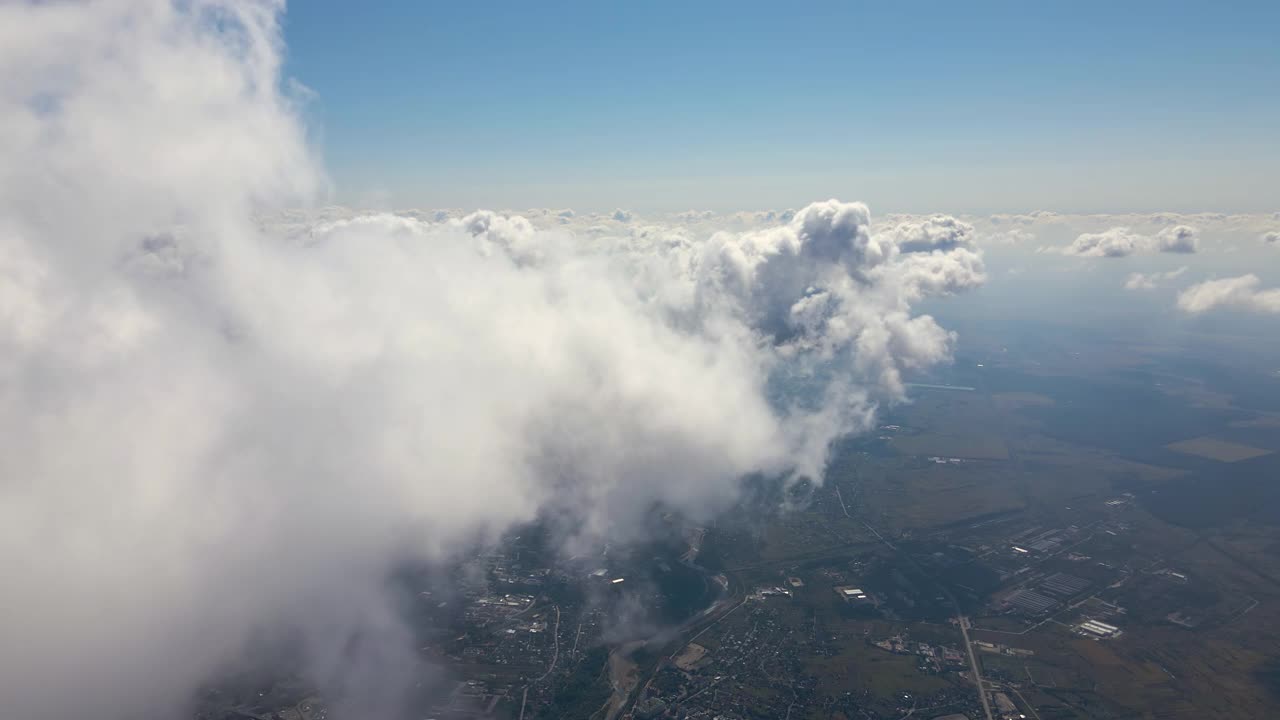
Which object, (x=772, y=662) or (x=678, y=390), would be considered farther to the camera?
(x=678, y=390)

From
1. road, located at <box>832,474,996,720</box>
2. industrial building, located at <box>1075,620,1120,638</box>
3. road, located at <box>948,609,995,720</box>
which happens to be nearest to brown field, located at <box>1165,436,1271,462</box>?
industrial building, located at <box>1075,620,1120,638</box>

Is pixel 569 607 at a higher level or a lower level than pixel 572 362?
lower

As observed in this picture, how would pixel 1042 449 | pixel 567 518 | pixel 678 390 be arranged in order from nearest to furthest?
pixel 567 518 → pixel 678 390 → pixel 1042 449

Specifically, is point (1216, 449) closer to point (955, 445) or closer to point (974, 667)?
point (955, 445)

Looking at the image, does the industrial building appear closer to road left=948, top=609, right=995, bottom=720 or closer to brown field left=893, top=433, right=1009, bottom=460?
road left=948, top=609, right=995, bottom=720

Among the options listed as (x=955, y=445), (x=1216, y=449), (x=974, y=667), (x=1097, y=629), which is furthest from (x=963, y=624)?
(x=1216, y=449)

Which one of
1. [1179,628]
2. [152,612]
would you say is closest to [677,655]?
[152,612]

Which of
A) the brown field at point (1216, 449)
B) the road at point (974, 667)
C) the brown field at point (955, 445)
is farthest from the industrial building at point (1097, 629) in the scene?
the brown field at point (1216, 449)

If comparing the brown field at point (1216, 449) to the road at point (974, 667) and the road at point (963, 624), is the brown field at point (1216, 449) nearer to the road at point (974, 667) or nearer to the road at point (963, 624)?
the road at point (963, 624)

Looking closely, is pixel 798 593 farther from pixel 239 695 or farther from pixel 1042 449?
pixel 1042 449
